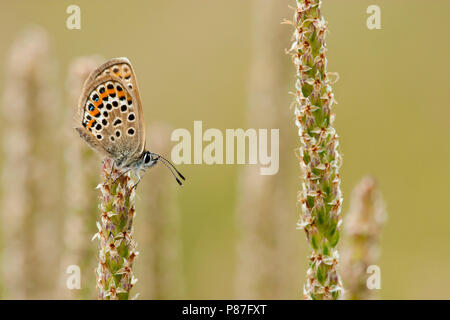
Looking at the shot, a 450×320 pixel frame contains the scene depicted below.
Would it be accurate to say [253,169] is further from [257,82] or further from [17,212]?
[17,212]

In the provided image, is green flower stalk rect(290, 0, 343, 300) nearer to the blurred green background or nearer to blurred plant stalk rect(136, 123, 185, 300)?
blurred plant stalk rect(136, 123, 185, 300)

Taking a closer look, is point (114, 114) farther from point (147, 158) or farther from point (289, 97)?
point (289, 97)

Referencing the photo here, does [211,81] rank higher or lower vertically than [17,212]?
higher

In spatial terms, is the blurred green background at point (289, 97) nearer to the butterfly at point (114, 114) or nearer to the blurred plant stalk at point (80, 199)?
the blurred plant stalk at point (80, 199)

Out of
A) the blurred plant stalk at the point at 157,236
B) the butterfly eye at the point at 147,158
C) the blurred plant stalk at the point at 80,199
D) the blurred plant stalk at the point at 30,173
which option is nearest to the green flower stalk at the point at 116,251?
the butterfly eye at the point at 147,158
